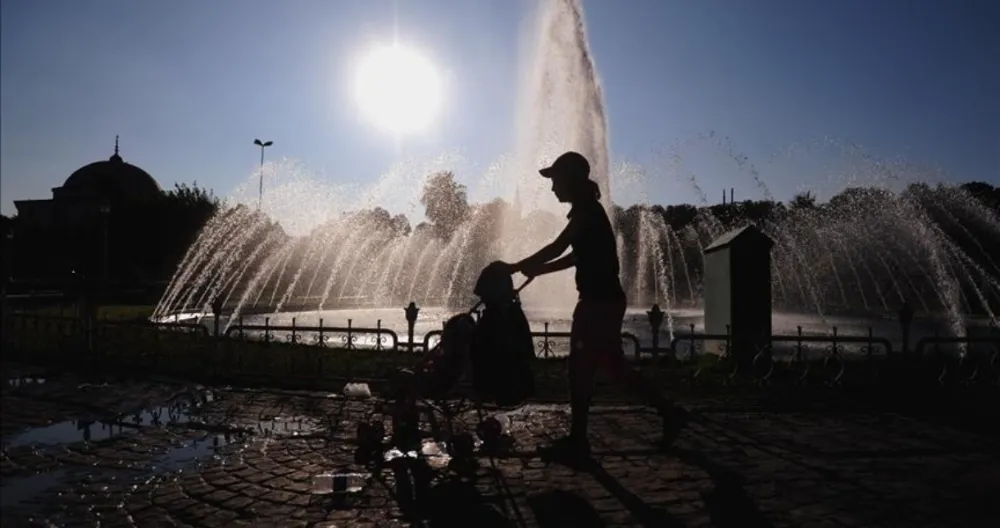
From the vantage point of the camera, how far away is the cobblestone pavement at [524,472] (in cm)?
443

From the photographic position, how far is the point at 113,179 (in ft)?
260

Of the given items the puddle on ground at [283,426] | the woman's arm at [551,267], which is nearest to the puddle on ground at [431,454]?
the puddle on ground at [283,426]

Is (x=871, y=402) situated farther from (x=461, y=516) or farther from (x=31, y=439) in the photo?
(x=31, y=439)

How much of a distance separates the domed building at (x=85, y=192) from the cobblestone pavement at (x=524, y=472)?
7119 cm

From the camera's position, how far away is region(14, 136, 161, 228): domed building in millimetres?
75188

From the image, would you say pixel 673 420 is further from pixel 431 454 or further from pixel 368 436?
pixel 368 436

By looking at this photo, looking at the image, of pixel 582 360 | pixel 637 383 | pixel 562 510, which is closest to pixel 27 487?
pixel 562 510

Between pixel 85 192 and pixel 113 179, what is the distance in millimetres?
3076

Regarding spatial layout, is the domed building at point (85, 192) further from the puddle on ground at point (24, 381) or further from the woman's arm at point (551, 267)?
the woman's arm at point (551, 267)

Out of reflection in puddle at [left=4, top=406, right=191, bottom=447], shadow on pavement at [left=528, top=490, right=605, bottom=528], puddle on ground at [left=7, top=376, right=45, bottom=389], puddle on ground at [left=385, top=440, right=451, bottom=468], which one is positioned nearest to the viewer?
shadow on pavement at [left=528, top=490, right=605, bottom=528]

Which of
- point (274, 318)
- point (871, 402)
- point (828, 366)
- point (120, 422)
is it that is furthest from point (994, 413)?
point (274, 318)

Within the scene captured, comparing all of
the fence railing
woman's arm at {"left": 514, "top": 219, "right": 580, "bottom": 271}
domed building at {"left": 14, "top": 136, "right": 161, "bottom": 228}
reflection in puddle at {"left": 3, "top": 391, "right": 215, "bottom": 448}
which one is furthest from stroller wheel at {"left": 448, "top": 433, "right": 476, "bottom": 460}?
domed building at {"left": 14, "top": 136, "right": 161, "bottom": 228}

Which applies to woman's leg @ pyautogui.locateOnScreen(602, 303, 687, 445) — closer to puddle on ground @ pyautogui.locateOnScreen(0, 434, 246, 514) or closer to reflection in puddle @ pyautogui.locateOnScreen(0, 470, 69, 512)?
puddle on ground @ pyautogui.locateOnScreen(0, 434, 246, 514)

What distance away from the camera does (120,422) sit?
23.6 feet
